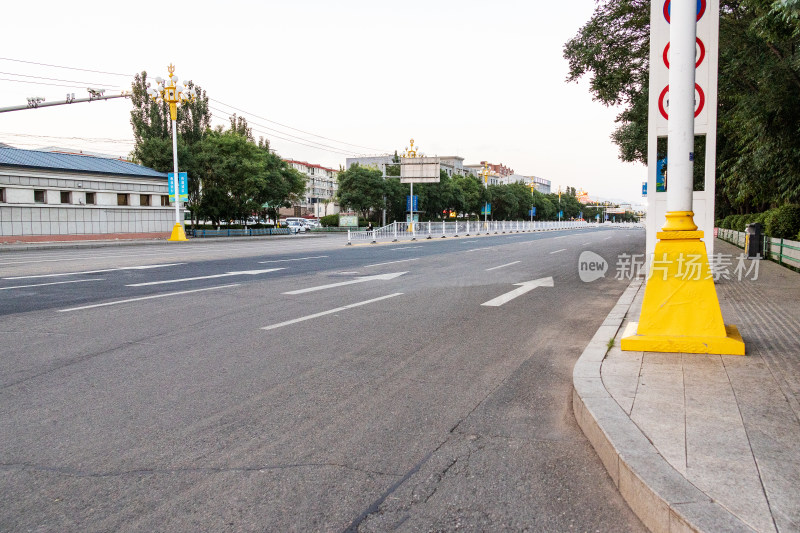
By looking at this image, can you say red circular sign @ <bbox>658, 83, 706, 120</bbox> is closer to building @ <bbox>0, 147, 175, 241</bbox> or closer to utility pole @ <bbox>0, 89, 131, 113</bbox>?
utility pole @ <bbox>0, 89, 131, 113</bbox>

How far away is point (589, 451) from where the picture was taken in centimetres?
339

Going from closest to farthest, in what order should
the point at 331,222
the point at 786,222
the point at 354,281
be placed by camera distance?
the point at 354,281 → the point at 786,222 → the point at 331,222

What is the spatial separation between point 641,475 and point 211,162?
156 ft

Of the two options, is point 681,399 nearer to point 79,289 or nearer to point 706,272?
point 706,272

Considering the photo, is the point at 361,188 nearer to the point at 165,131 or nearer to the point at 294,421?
the point at 165,131

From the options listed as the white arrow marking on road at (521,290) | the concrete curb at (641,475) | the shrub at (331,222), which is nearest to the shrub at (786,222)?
the white arrow marking on road at (521,290)

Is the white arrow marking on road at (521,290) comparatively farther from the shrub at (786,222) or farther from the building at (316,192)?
the building at (316,192)

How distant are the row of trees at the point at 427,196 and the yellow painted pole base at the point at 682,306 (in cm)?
5673

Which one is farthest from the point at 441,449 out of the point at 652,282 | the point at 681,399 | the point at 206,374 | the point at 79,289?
the point at 79,289

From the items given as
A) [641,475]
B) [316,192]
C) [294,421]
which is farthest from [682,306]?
[316,192]

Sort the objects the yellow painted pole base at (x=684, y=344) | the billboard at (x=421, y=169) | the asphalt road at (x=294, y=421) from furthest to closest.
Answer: the billboard at (x=421, y=169), the yellow painted pole base at (x=684, y=344), the asphalt road at (x=294, y=421)

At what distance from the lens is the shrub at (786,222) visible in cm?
1833

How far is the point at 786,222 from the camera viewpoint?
1847 centimetres

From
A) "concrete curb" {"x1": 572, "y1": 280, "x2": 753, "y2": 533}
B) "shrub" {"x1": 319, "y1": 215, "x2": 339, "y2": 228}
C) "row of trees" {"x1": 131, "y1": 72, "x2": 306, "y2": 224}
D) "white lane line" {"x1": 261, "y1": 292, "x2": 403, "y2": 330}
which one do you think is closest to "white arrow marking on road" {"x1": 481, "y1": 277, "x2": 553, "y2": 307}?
"white lane line" {"x1": 261, "y1": 292, "x2": 403, "y2": 330}
